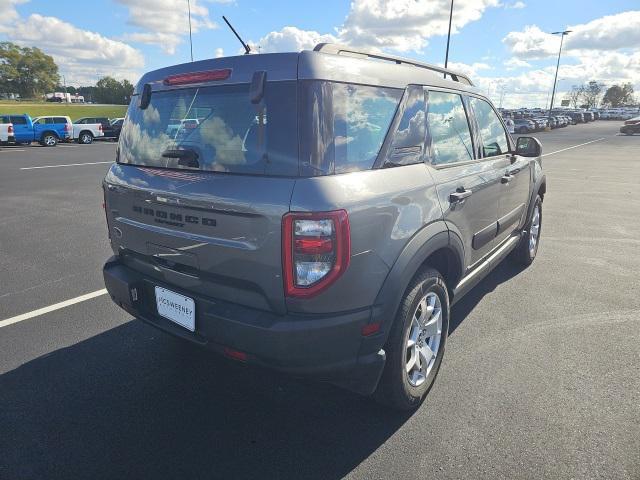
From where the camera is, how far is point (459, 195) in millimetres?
2828

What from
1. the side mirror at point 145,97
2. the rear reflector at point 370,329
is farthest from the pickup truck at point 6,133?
the rear reflector at point 370,329

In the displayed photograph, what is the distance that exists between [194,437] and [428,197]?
183 cm

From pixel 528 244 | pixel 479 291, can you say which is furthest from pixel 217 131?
pixel 528 244

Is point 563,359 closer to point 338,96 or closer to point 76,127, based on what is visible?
point 338,96

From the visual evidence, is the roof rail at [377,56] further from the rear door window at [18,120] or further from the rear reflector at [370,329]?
the rear door window at [18,120]

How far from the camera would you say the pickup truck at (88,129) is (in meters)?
26.4

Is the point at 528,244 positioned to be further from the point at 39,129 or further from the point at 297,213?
the point at 39,129

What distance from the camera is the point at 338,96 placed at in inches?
83.4

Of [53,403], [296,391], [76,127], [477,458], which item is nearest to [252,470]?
[296,391]

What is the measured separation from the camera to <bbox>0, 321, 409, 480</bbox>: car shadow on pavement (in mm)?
2219

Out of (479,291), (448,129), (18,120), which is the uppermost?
(448,129)

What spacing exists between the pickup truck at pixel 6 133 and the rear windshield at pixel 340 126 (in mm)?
25751

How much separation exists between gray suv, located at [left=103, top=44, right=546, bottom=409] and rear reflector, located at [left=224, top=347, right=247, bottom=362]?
0.5 inches

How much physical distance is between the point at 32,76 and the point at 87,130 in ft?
344
